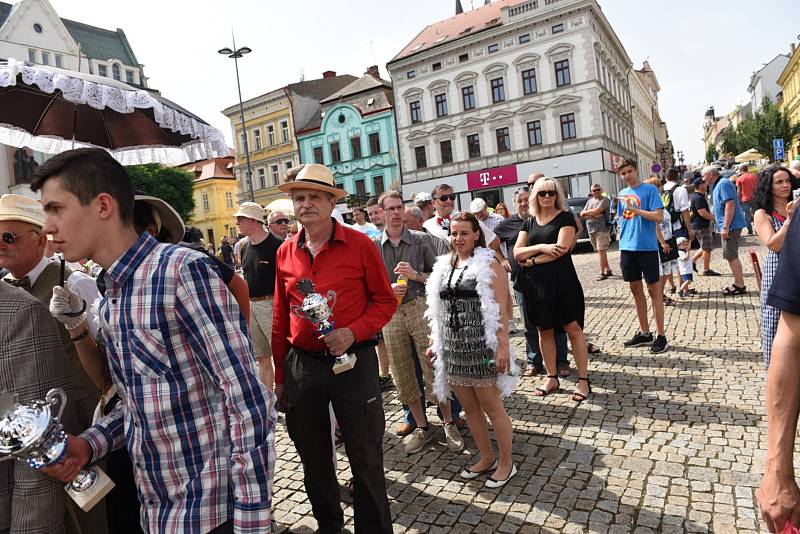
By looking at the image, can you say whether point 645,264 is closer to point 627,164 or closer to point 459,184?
point 627,164

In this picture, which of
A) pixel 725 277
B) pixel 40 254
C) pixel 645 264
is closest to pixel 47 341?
pixel 40 254

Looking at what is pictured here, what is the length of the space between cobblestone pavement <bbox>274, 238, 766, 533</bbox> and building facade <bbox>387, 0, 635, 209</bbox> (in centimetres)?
2927

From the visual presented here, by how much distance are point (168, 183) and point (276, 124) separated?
35.8ft

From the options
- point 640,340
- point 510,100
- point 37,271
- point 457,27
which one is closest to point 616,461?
point 640,340

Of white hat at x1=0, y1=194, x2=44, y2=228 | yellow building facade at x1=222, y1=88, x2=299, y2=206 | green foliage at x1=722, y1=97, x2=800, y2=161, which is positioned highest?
yellow building facade at x1=222, y1=88, x2=299, y2=206

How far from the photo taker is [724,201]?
843cm

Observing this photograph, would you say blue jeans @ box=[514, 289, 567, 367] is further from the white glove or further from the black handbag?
the white glove

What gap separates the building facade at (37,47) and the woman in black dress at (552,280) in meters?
38.2

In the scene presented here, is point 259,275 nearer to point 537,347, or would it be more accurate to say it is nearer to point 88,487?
point 537,347

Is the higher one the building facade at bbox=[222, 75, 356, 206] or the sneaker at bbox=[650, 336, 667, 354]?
the building facade at bbox=[222, 75, 356, 206]

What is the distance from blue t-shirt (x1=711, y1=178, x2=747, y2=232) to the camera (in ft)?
27.3

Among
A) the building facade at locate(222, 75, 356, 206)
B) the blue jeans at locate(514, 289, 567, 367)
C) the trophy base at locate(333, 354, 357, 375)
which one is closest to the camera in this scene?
the trophy base at locate(333, 354, 357, 375)

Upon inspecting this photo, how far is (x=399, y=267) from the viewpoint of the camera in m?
4.34

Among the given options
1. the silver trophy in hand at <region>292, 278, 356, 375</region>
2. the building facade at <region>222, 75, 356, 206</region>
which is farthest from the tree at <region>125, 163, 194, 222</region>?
the silver trophy in hand at <region>292, 278, 356, 375</region>
